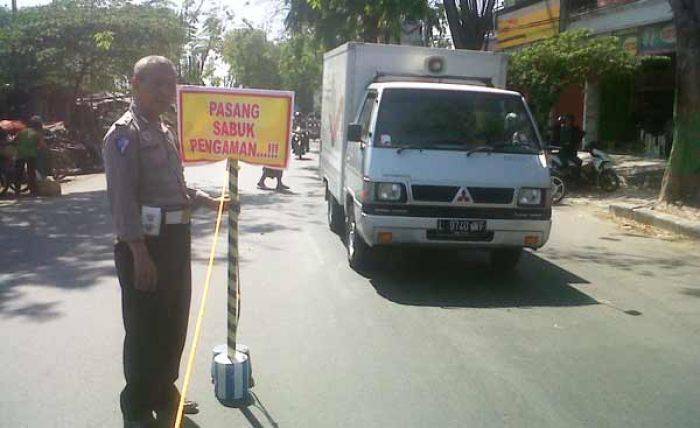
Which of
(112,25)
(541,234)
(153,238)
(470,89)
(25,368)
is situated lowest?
(25,368)

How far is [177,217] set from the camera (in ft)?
12.2

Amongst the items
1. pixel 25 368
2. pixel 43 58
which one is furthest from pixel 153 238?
pixel 43 58

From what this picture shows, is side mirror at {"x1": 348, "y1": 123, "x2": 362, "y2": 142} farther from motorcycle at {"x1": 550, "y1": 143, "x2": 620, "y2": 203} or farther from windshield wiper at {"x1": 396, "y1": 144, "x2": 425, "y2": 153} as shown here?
motorcycle at {"x1": 550, "y1": 143, "x2": 620, "y2": 203}

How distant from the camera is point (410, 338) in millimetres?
5715

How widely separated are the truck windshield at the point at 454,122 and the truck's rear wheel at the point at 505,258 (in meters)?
1.09

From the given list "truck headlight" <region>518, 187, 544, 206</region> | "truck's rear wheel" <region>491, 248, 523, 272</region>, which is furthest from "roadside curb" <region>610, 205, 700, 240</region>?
"truck headlight" <region>518, 187, 544, 206</region>

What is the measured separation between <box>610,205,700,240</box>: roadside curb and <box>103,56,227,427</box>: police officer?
29.4 feet

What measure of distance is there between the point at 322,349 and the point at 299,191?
10.8m

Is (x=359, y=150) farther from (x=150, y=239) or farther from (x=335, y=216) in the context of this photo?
(x=150, y=239)

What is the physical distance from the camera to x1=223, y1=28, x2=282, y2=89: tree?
2653 inches

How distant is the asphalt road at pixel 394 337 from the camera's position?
436 cm

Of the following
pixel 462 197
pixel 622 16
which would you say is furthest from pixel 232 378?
pixel 622 16

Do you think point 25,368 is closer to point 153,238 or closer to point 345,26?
point 153,238

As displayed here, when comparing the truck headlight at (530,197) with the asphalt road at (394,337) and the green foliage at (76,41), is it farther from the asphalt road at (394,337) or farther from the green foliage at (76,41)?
the green foliage at (76,41)
